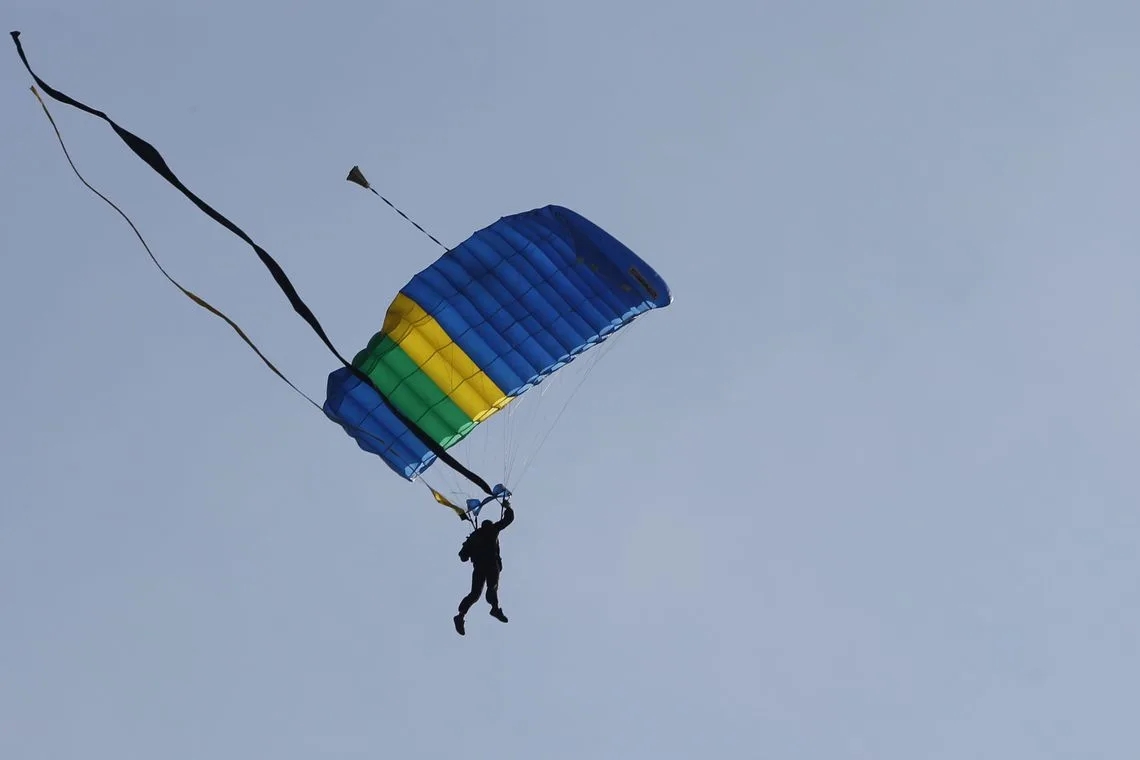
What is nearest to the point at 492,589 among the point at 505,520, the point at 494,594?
the point at 494,594

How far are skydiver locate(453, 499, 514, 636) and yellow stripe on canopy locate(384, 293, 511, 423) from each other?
118 centimetres

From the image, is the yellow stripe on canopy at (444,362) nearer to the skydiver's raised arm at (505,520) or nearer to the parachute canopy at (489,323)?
the parachute canopy at (489,323)

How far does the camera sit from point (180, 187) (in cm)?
1100

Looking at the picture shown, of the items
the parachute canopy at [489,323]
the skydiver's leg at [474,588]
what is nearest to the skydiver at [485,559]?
the skydiver's leg at [474,588]

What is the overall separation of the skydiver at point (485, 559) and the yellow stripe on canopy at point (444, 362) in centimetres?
118

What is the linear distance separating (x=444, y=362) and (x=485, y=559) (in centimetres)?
198

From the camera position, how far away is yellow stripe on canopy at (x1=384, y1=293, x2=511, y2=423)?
15938 mm

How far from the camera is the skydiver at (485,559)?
50.0 ft

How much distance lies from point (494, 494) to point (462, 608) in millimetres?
1142

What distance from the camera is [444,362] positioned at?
1600 cm

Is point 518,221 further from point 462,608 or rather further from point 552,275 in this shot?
point 462,608

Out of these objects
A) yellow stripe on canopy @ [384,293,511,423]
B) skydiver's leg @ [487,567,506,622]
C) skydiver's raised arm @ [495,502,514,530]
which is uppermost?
yellow stripe on canopy @ [384,293,511,423]

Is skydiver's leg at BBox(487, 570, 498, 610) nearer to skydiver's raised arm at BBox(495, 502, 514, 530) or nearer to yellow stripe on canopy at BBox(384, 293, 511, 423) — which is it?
skydiver's raised arm at BBox(495, 502, 514, 530)

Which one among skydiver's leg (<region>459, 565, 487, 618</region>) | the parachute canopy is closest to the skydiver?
skydiver's leg (<region>459, 565, 487, 618</region>)
